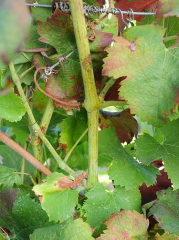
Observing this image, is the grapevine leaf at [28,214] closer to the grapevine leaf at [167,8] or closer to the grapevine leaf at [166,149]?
the grapevine leaf at [166,149]

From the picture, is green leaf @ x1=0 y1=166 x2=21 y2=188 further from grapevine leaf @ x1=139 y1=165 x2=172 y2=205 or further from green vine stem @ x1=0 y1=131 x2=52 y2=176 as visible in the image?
grapevine leaf @ x1=139 y1=165 x2=172 y2=205

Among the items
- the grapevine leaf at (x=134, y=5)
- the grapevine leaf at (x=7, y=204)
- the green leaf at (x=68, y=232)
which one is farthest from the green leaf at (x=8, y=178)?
the grapevine leaf at (x=134, y=5)

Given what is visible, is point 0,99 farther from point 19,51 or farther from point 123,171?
point 123,171

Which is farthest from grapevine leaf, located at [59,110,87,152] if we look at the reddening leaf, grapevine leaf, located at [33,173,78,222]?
grapevine leaf, located at [33,173,78,222]

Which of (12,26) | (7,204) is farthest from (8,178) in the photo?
(12,26)

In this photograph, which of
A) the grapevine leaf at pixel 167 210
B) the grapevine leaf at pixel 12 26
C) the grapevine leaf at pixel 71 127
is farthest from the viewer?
the grapevine leaf at pixel 71 127

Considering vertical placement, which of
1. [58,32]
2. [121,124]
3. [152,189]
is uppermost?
[58,32]

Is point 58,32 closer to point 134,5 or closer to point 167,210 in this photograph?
point 134,5
